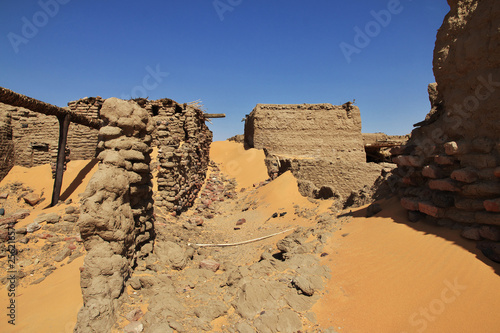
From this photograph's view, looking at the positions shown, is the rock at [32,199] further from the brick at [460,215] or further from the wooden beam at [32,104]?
the brick at [460,215]

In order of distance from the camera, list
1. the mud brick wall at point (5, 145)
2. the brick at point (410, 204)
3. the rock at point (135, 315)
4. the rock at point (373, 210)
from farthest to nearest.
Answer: the mud brick wall at point (5, 145)
the rock at point (373, 210)
the brick at point (410, 204)
the rock at point (135, 315)

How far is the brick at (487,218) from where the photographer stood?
2888mm

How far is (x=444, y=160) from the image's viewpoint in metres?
3.63

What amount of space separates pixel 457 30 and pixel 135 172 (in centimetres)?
534

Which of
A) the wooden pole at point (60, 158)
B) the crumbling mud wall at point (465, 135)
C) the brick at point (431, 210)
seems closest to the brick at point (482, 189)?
the crumbling mud wall at point (465, 135)

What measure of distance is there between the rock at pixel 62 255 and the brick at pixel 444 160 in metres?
5.98

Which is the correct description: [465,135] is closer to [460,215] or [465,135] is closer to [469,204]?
[469,204]

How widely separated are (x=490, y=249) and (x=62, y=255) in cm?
590

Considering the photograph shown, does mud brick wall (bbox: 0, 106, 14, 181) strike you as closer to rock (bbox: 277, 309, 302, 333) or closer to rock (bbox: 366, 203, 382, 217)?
rock (bbox: 277, 309, 302, 333)

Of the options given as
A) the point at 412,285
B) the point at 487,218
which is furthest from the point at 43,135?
the point at 487,218

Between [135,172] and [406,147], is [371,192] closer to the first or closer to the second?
[406,147]

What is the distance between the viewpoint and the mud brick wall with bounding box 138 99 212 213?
719 cm

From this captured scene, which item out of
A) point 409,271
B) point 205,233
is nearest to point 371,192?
point 409,271

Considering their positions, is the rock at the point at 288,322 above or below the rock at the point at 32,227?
below
